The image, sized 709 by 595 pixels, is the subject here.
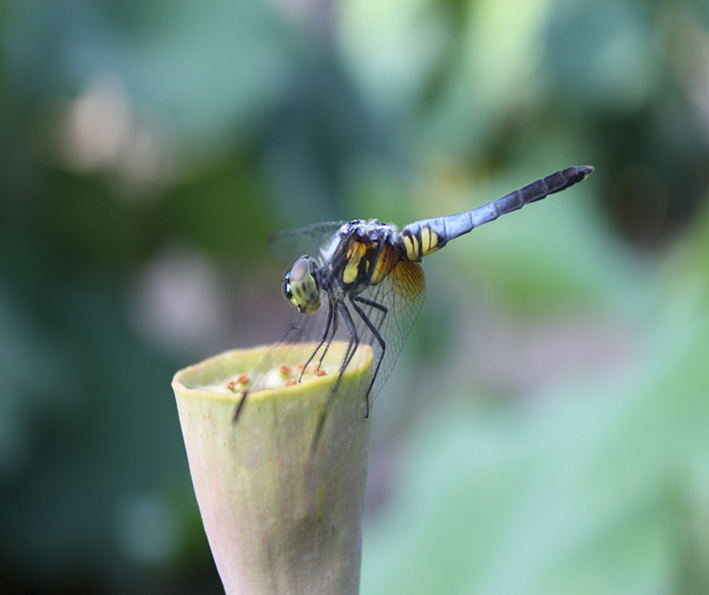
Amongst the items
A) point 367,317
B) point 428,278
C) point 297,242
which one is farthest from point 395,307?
point 428,278

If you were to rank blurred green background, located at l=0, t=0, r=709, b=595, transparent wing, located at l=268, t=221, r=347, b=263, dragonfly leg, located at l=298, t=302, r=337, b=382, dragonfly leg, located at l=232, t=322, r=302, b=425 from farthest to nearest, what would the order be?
blurred green background, located at l=0, t=0, r=709, b=595 → transparent wing, located at l=268, t=221, r=347, b=263 → dragonfly leg, located at l=298, t=302, r=337, b=382 → dragonfly leg, located at l=232, t=322, r=302, b=425

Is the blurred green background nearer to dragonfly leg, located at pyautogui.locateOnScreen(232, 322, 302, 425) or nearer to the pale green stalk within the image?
dragonfly leg, located at pyautogui.locateOnScreen(232, 322, 302, 425)

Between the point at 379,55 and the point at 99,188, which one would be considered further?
the point at 379,55

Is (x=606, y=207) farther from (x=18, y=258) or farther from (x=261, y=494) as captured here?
(x=261, y=494)

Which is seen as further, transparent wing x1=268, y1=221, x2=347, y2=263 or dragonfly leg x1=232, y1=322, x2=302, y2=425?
transparent wing x1=268, y1=221, x2=347, y2=263

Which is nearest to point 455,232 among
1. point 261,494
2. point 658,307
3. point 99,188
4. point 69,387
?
point 261,494

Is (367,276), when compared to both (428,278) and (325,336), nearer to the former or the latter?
(325,336)

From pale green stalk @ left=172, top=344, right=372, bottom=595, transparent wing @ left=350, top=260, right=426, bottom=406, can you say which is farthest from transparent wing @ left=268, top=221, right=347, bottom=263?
pale green stalk @ left=172, top=344, right=372, bottom=595
